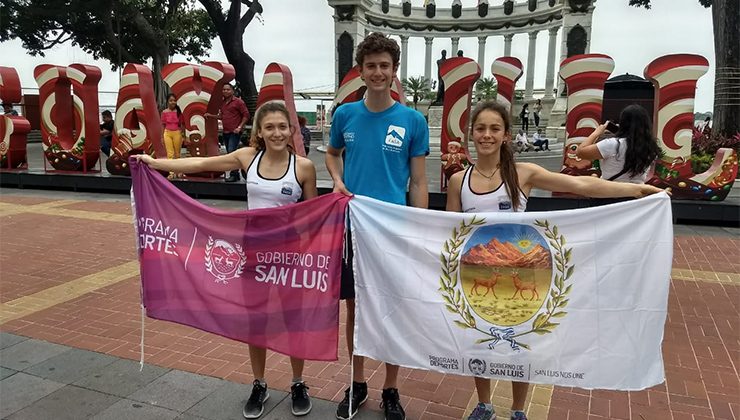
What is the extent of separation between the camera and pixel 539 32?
31531 mm

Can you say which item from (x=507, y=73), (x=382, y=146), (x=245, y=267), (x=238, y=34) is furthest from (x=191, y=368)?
(x=238, y=34)

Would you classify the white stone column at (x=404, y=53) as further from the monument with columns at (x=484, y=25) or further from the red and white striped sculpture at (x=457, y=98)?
the red and white striped sculpture at (x=457, y=98)

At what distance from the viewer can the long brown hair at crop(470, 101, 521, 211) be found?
2641mm

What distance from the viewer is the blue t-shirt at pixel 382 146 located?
8.93 feet

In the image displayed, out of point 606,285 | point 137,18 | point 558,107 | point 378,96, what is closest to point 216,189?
point 378,96

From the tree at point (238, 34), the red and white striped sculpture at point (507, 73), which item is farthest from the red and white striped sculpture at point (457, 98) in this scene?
the tree at point (238, 34)

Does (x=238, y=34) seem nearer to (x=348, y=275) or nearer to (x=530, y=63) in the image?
(x=530, y=63)

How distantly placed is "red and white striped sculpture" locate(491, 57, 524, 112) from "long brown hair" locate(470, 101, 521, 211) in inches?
297

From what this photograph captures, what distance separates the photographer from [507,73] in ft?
32.5

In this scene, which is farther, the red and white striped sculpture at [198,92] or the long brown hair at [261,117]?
the red and white striped sculpture at [198,92]

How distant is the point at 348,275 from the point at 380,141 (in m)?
0.74

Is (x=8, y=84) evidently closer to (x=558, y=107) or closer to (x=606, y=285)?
(x=606, y=285)

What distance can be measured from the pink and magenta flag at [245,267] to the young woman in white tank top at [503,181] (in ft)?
2.24

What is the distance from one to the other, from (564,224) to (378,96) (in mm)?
1106
